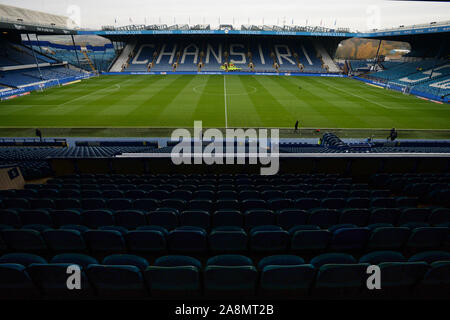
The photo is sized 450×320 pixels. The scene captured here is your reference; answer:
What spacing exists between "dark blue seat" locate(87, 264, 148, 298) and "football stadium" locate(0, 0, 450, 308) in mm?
21

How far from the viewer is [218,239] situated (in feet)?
12.8

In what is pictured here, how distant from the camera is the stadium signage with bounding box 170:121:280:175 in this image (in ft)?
31.4

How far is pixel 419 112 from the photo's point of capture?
80.9ft

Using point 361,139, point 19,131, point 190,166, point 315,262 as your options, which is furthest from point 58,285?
point 19,131

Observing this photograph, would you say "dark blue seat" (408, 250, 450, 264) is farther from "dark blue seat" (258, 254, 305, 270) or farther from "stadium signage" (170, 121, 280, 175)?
"stadium signage" (170, 121, 280, 175)

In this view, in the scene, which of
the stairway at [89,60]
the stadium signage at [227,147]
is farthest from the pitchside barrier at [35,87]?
the stadium signage at [227,147]

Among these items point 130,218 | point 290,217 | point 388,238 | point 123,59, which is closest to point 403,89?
point 388,238

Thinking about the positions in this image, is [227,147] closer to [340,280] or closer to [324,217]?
[324,217]

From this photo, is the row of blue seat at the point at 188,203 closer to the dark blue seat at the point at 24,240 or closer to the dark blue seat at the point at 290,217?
the dark blue seat at the point at 290,217

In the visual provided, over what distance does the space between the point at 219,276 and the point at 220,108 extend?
2290cm

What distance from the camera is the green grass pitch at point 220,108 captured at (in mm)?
20859

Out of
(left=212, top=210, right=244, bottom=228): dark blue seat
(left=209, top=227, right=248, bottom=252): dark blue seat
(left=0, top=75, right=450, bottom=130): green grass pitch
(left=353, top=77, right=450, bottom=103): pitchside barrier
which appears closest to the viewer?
(left=209, top=227, right=248, bottom=252): dark blue seat

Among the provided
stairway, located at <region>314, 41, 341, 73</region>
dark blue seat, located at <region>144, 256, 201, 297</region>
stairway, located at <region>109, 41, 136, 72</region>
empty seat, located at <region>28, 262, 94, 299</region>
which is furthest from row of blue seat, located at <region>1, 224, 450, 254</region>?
stairway, located at <region>314, 41, 341, 73</region>
